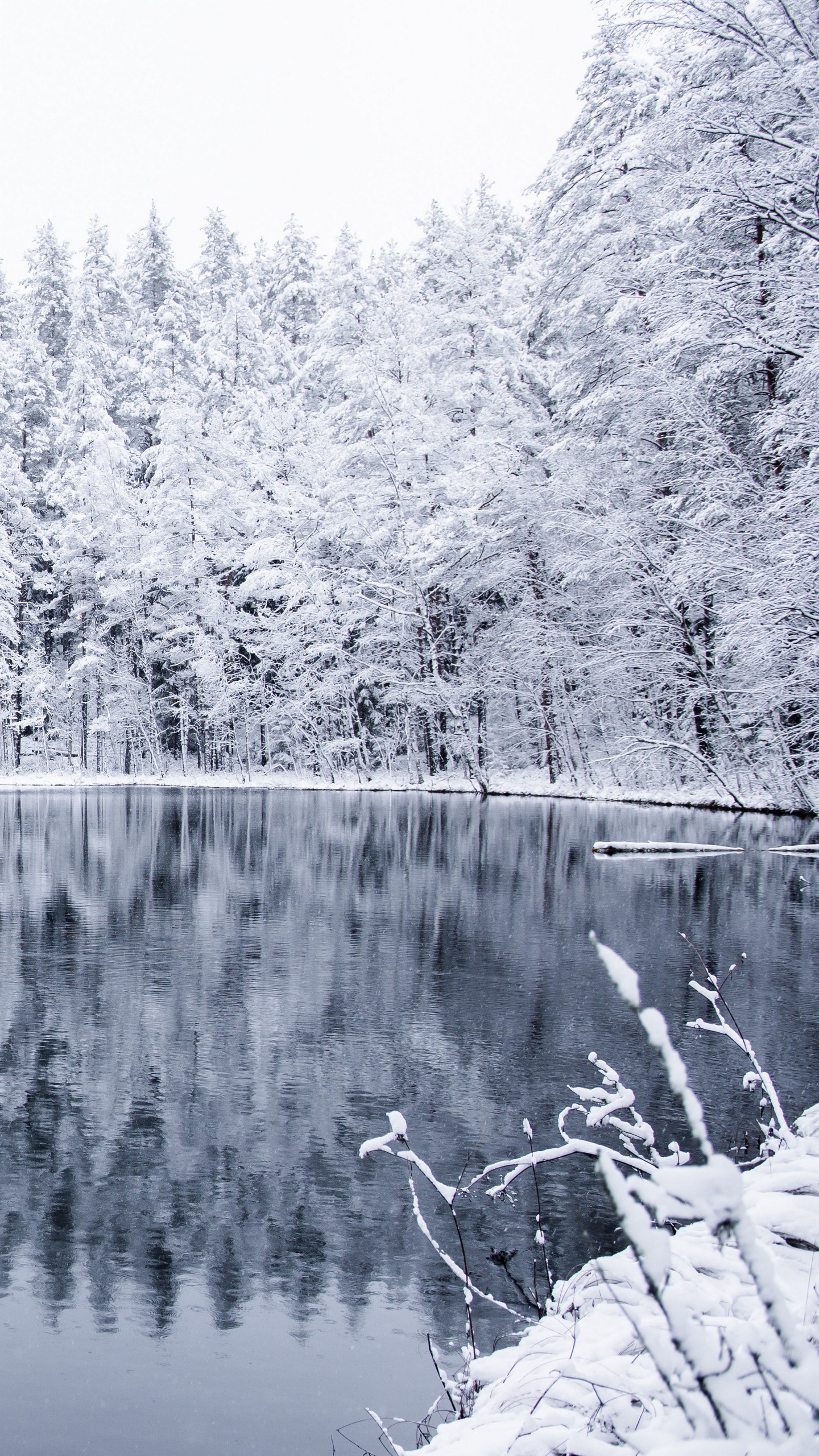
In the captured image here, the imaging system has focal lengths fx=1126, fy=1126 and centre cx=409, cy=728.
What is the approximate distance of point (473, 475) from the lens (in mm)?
31844

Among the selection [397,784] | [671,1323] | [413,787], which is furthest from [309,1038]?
[397,784]

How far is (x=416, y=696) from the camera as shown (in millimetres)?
33469

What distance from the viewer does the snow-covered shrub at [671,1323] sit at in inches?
52.3

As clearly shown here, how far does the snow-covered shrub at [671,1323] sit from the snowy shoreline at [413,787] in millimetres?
20213

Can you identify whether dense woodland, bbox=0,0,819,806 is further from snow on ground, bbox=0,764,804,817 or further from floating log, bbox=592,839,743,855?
floating log, bbox=592,839,743,855

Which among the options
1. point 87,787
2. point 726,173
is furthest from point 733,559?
point 87,787

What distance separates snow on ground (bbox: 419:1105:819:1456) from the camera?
5.65 ft

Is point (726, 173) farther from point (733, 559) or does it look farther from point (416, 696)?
point (416, 696)

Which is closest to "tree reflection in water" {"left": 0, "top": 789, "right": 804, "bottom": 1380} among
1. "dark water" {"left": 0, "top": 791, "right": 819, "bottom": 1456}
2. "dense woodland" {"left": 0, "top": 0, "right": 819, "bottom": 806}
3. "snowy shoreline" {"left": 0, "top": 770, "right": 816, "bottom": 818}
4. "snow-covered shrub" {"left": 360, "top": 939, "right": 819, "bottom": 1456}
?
"dark water" {"left": 0, "top": 791, "right": 819, "bottom": 1456}

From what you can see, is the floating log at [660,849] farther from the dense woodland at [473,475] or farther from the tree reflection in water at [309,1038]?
the dense woodland at [473,475]

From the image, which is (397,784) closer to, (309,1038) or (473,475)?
(473,475)

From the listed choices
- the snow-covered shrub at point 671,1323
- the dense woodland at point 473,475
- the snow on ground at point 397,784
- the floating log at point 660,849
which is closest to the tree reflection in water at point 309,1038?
the floating log at point 660,849

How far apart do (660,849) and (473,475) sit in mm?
18027

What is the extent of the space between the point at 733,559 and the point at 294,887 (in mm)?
11082
